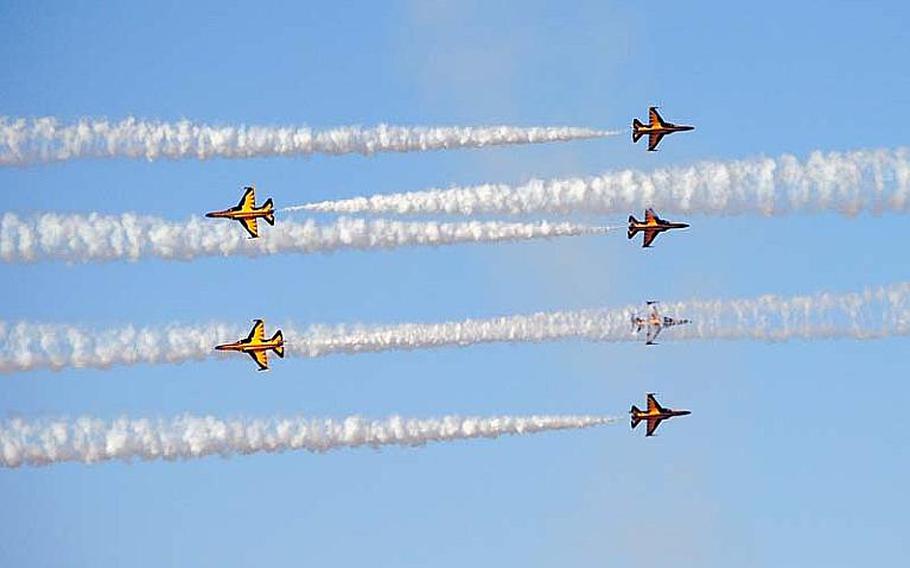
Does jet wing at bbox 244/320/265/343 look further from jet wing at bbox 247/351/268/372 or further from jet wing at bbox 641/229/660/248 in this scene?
jet wing at bbox 641/229/660/248

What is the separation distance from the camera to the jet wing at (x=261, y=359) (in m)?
87.2

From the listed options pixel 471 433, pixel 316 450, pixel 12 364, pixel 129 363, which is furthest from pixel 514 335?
pixel 12 364

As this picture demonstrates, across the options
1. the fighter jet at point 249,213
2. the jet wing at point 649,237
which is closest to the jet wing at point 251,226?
the fighter jet at point 249,213

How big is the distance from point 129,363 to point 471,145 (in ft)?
59.7

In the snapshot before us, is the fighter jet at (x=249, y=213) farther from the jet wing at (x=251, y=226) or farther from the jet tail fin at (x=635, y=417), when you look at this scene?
the jet tail fin at (x=635, y=417)

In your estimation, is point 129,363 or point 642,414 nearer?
point 129,363

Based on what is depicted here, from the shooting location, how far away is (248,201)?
291ft

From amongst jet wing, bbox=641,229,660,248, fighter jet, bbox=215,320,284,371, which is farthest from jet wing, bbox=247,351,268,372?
jet wing, bbox=641,229,660,248

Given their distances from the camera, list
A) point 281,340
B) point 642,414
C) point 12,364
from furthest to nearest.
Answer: point 642,414 → point 281,340 → point 12,364

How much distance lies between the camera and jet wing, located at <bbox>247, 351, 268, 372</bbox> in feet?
286

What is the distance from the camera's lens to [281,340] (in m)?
85.7

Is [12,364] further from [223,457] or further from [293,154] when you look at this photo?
[293,154]

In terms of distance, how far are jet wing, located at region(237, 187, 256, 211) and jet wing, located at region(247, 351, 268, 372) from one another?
23.0ft

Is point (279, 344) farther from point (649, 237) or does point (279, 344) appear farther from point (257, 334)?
point (649, 237)
